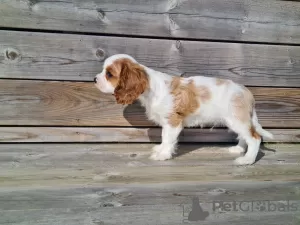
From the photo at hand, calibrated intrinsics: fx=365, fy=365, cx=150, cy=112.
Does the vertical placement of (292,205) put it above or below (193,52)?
below

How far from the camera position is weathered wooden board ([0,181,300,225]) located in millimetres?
2088

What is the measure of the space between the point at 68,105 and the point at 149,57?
89cm

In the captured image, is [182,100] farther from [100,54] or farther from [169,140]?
[100,54]

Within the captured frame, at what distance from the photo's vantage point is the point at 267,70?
3734 millimetres

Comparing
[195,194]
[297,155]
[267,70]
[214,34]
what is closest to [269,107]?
[267,70]

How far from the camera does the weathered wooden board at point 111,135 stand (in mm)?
3402

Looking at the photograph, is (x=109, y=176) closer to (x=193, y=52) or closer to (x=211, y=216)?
(x=211, y=216)

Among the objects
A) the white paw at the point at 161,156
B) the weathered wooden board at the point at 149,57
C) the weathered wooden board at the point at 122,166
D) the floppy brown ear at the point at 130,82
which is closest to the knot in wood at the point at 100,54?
the weathered wooden board at the point at 149,57

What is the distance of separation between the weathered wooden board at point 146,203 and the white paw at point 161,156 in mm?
722

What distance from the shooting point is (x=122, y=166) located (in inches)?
109

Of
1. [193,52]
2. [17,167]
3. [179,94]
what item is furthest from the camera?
[193,52]

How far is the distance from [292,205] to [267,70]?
171 cm

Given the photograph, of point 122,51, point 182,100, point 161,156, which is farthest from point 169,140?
point 122,51

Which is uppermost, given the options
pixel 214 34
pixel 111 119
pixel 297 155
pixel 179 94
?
pixel 214 34
